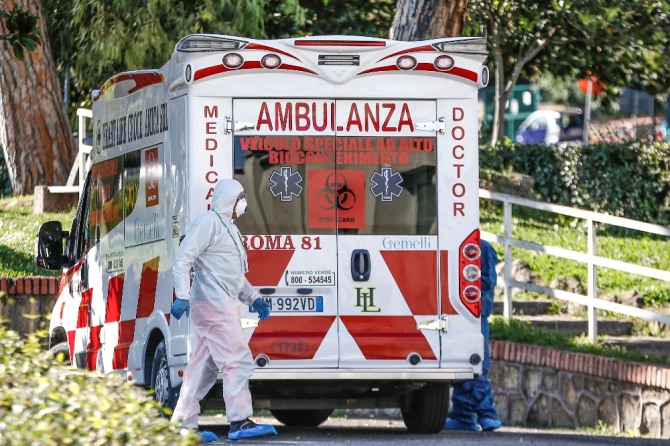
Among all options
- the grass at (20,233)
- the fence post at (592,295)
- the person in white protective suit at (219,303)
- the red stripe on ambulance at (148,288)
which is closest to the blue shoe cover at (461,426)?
the fence post at (592,295)

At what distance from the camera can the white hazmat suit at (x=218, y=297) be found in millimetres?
9992

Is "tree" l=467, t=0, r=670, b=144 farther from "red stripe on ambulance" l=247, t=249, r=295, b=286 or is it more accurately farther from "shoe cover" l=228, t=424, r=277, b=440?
"shoe cover" l=228, t=424, r=277, b=440

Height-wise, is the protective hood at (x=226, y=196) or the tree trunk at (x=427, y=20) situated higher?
the tree trunk at (x=427, y=20)

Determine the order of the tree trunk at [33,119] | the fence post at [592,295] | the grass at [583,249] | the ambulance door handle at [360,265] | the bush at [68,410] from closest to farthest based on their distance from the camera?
1. the bush at [68,410]
2. the ambulance door handle at [360,265]
3. the fence post at [592,295]
4. the grass at [583,249]
5. the tree trunk at [33,119]

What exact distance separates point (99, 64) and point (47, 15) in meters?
2.34

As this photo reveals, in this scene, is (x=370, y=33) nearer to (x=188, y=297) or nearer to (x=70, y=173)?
(x=70, y=173)

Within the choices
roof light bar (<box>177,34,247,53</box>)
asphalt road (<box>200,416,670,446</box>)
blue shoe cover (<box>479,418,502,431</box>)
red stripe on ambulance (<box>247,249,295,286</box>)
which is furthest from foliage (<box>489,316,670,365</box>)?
roof light bar (<box>177,34,247,53</box>)

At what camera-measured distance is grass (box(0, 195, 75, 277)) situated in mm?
16562

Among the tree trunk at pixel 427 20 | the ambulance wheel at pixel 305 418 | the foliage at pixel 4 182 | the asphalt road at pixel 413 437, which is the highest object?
the tree trunk at pixel 427 20

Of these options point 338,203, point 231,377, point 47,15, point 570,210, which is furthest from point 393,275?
point 47,15

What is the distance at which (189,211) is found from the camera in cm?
1029

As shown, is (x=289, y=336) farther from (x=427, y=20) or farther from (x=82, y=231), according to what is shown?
(x=427, y=20)

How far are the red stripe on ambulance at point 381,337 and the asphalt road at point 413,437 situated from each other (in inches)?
22.6

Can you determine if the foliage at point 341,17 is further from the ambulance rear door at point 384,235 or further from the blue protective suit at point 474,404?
the ambulance rear door at point 384,235
